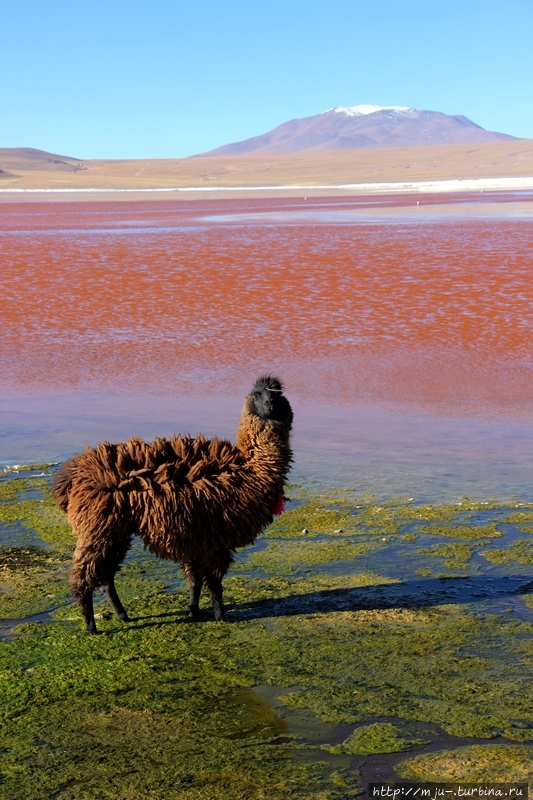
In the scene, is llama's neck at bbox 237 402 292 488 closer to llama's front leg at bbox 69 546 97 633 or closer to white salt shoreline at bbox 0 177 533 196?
llama's front leg at bbox 69 546 97 633

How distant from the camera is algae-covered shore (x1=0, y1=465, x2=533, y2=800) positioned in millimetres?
3799

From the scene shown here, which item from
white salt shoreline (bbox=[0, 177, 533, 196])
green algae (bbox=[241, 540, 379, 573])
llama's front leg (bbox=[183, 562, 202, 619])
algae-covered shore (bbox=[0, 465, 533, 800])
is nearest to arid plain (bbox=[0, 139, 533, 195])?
white salt shoreline (bbox=[0, 177, 533, 196])

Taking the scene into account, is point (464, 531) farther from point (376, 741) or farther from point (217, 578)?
point (376, 741)

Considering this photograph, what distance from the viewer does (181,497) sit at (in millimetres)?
5203

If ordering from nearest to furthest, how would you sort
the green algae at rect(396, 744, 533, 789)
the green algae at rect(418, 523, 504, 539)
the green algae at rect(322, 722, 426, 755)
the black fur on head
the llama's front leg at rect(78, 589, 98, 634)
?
the green algae at rect(396, 744, 533, 789) → the green algae at rect(322, 722, 426, 755) → the llama's front leg at rect(78, 589, 98, 634) → the black fur on head → the green algae at rect(418, 523, 504, 539)

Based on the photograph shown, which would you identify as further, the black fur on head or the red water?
the red water

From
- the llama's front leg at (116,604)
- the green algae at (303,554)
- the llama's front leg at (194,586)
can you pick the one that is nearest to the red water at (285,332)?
the green algae at (303,554)

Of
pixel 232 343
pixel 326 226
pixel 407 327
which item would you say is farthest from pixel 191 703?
pixel 326 226

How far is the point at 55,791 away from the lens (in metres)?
3.65

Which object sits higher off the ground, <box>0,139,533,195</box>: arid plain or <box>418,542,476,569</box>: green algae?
<box>0,139,533,195</box>: arid plain

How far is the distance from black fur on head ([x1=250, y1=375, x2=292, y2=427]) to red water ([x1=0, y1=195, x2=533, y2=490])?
2.81 meters

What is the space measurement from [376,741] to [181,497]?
1.75 m

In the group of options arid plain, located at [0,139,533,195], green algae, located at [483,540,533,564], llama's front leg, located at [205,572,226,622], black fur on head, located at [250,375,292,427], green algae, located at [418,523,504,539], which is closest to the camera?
llama's front leg, located at [205,572,226,622]

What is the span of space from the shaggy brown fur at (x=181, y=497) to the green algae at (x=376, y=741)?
1380 mm
